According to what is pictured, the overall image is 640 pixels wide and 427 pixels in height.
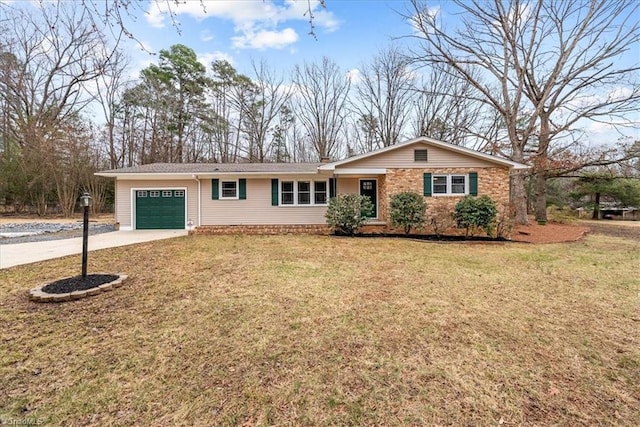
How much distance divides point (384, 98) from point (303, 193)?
14.3 meters

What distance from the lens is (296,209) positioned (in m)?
12.7

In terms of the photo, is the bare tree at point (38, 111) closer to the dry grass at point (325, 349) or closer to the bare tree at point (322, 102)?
the bare tree at point (322, 102)

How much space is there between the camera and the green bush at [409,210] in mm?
10852

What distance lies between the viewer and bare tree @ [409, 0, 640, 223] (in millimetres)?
14266

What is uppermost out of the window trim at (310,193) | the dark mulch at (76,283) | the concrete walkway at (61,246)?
the window trim at (310,193)

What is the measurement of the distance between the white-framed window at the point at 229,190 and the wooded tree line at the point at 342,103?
676 centimetres

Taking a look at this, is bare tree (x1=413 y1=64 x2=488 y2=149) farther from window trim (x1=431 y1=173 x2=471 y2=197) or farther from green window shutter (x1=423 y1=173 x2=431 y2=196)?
green window shutter (x1=423 y1=173 x2=431 y2=196)

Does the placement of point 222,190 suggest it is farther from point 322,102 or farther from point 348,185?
point 322,102

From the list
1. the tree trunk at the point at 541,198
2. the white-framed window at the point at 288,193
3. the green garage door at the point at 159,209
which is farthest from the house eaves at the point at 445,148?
the tree trunk at the point at 541,198

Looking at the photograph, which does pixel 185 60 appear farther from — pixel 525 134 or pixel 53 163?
pixel 525 134

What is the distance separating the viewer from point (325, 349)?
304 centimetres

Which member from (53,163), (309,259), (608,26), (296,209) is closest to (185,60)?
(53,163)

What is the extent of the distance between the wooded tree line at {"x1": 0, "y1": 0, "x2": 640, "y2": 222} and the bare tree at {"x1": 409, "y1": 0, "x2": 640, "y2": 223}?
52 millimetres

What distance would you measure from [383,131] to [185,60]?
1542 centimetres
